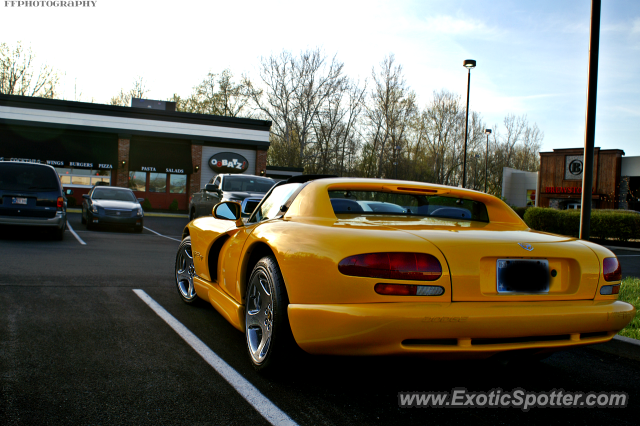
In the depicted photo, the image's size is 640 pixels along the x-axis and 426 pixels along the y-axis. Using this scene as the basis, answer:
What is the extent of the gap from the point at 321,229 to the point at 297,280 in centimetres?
33

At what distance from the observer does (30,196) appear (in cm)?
1063

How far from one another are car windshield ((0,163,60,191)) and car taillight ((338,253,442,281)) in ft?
33.7

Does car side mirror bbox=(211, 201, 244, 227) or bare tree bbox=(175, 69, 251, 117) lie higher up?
bare tree bbox=(175, 69, 251, 117)

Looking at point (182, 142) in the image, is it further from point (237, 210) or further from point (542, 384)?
point (542, 384)

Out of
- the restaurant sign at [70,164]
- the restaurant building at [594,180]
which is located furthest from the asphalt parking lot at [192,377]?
the restaurant building at [594,180]

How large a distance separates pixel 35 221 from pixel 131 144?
19389mm

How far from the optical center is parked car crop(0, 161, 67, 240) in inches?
413

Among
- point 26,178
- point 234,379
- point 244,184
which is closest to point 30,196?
point 26,178

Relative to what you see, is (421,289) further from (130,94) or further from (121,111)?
(130,94)

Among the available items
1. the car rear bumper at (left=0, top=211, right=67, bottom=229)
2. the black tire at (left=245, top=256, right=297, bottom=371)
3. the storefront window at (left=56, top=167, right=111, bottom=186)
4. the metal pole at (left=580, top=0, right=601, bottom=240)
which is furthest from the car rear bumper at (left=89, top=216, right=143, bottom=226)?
the storefront window at (left=56, top=167, right=111, bottom=186)

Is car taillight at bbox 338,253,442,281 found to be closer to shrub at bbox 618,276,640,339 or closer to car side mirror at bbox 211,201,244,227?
car side mirror at bbox 211,201,244,227

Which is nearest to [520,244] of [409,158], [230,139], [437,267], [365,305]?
[437,267]

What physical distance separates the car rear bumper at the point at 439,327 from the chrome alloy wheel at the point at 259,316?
1.34 feet

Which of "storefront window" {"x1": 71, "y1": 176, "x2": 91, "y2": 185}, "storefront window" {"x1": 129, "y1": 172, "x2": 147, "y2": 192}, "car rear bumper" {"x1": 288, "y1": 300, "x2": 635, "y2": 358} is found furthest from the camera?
"storefront window" {"x1": 129, "y1": 172, "x2": 147, "y2": 192}
